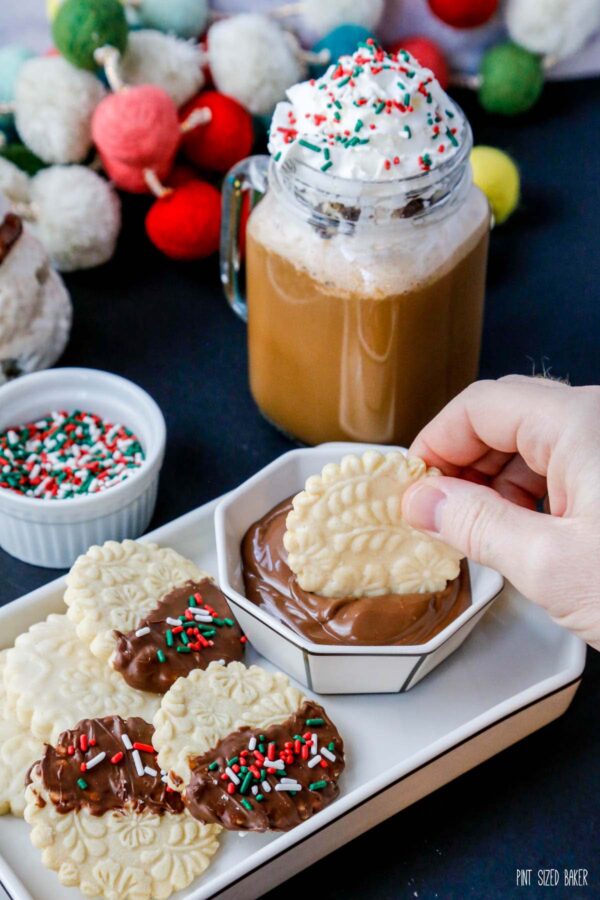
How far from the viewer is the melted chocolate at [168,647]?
1.02 metres

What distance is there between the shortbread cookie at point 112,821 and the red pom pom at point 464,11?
3.75 ft

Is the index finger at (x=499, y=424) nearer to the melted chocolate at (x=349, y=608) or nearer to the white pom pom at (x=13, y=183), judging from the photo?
the melted chocolate at (x=349, y=608)

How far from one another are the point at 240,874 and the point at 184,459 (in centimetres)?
56

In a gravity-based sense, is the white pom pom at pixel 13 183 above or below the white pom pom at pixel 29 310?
above

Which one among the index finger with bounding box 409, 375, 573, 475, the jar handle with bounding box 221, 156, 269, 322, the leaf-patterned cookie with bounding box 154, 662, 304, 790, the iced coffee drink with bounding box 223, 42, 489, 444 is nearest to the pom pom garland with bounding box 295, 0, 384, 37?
the jar handle with bounding box 221, 156, 269, 322

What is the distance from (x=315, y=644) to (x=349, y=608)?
55mm

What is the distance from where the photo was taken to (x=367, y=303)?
3.71ft

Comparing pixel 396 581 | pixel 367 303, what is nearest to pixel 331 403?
pixel 367 303

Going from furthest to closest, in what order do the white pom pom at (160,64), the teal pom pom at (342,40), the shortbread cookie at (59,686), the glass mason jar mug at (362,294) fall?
the teal pom pom at (342,40)
the white pom pom at (160,64)
the glass mason jar mug at (362,294)
the shortbread cookie at (59,686)

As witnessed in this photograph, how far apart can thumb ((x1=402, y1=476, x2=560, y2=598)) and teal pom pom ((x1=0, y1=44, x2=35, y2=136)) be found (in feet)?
2.72

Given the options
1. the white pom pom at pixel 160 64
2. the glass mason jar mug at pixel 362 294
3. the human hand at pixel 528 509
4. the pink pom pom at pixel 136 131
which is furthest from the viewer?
the white pom pom at pixel 160 64

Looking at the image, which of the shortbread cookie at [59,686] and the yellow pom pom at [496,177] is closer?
the shortbread cookie at [59,686]

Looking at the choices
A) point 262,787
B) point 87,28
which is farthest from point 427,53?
point 262,787

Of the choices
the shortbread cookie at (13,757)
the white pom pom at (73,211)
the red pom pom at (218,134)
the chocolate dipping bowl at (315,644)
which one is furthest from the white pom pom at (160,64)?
the shortbread cookie at (13,757)
